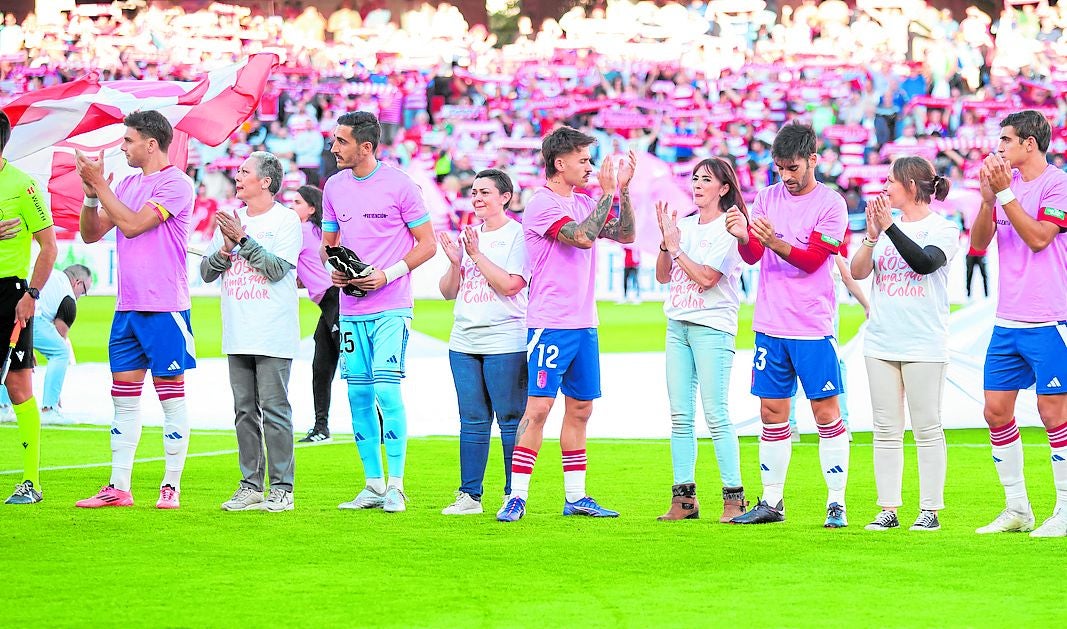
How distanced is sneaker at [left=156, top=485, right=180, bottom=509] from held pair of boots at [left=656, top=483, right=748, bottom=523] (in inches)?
96.5

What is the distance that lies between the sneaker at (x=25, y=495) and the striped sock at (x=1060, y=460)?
499cm

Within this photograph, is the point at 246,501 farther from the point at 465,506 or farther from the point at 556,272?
the point at 556,272

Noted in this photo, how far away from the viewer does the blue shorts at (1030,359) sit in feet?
19.4

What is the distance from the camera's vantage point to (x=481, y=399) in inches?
269

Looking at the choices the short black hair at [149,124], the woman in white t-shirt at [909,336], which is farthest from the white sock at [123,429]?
the woman in white t-shirt at [909,336]

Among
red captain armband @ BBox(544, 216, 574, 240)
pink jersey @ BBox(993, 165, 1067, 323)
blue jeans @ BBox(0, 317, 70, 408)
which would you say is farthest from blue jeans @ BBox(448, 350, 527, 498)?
blue jeans @ BBox(0, 317, 70, 408)

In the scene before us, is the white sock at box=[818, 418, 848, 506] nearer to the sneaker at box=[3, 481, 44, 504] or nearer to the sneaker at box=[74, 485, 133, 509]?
the sneaker at box=[74, 485, 133, 509]

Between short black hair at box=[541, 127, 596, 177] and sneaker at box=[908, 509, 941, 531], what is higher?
short black hair at box=[541, 127, 596, 177]

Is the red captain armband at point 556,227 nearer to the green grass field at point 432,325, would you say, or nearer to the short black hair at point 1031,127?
the short black hair at point 1031,127

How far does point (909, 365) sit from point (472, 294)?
2154 millimetres

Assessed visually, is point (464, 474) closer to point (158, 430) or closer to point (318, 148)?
point (158, 430)

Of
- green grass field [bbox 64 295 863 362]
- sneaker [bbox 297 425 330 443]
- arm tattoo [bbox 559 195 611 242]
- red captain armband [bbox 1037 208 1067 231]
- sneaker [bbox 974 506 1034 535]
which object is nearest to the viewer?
red captain armband [bbox 1037 208 1067 231]

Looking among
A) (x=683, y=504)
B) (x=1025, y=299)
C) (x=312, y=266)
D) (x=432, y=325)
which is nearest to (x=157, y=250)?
(x=312, y=266)

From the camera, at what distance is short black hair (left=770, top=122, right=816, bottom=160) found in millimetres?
6164
